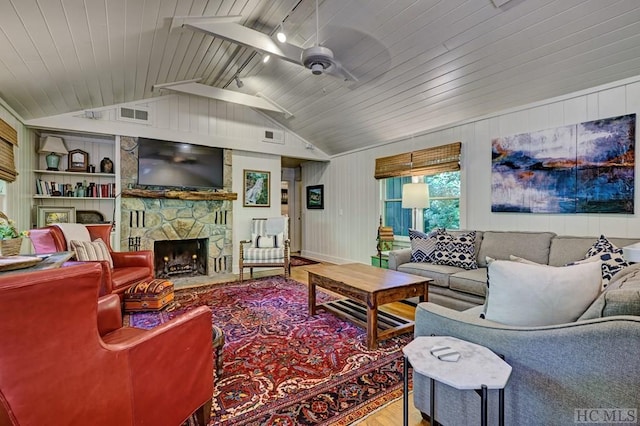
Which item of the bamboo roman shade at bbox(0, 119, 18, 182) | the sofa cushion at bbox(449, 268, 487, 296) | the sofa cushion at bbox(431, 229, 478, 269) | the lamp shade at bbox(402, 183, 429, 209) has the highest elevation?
the bamboo roman shade at bbox(0, 119, 18, 182)

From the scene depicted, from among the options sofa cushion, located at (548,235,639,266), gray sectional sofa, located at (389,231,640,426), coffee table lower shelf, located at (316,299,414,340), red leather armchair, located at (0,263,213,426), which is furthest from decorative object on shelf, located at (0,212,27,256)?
sofa cushion, located at (548,235,639,266)

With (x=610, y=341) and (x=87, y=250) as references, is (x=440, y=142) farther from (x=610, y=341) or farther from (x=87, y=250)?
(x=87, y=250)

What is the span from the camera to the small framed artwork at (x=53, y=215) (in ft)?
13.6

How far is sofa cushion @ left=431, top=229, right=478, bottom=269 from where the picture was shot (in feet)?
10.6

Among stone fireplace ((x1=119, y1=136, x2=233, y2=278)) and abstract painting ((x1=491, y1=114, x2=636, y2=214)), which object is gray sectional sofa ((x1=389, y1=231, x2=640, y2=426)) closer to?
abstract painting ((x1=491, y1=114, x2=636, y2=214))

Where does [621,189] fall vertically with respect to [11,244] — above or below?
above

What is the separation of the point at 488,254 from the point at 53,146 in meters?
5.95

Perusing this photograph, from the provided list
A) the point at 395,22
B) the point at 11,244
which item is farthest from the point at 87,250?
the point at 395,22

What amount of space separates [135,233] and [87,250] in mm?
1719

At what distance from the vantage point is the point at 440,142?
14.0 feet

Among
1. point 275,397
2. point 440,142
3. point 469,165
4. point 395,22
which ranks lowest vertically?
point 275,397

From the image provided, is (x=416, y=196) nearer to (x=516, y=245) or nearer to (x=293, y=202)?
(x=516, y=245)

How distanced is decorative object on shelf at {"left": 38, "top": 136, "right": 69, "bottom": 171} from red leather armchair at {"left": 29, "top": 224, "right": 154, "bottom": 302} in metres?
1.67

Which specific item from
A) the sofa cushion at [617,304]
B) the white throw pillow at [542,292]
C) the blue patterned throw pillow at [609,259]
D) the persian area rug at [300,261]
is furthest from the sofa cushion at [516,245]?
the persian area rug at [300,261]
